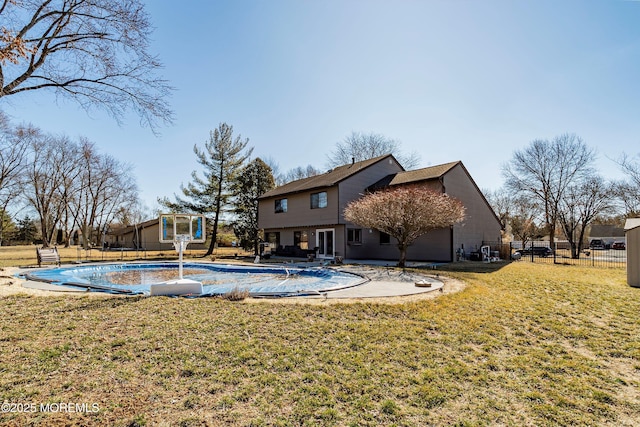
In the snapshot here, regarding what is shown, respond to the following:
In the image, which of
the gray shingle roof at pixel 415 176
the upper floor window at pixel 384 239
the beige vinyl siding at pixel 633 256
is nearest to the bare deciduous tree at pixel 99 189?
the gray shingle roof at pixel 415 176

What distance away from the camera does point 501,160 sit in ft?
105

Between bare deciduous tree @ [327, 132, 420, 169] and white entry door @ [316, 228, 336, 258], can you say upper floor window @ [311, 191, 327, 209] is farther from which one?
bare deciduous tree @ [327, 132, 420, 169]

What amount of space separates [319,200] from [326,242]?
2.95m

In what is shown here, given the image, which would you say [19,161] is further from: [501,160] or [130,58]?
[501,160]

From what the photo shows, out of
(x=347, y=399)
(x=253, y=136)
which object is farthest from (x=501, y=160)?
(x=347, y=399)

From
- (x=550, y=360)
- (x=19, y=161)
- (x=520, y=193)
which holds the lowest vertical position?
(x=550, y=360)

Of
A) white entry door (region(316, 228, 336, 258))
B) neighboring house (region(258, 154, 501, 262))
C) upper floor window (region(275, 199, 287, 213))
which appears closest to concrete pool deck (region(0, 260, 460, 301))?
neighboring house (region(258, 154, 501, 262))

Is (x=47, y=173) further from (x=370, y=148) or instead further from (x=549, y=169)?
(x=549, y=169)

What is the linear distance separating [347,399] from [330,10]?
11636mm

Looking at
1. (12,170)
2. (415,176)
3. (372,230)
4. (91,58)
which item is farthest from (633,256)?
(12,170)

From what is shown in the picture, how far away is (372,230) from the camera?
20812 millimetres

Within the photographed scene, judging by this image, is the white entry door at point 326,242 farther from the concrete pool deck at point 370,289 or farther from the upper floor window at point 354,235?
the concrete pool deck at point 370,289

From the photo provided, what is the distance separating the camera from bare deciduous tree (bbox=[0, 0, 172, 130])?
19.7 feet

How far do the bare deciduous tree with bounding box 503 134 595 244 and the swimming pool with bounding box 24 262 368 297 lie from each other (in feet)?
82.5
